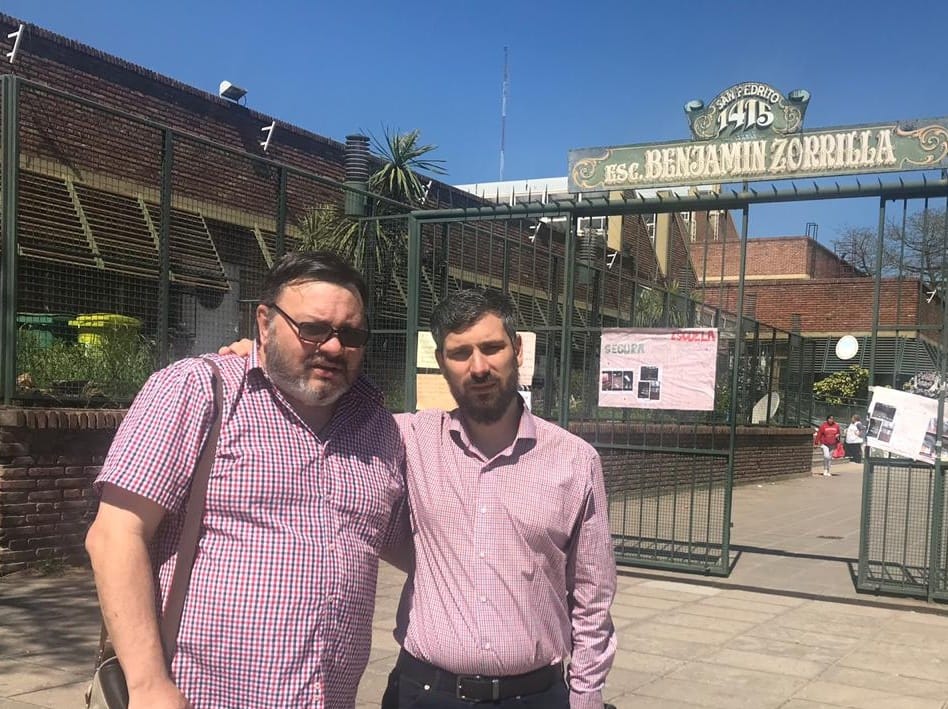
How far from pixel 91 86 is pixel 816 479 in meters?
18.2

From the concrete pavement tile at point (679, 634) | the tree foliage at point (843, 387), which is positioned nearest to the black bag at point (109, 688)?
the concrete pavement tile at point (679, 634)

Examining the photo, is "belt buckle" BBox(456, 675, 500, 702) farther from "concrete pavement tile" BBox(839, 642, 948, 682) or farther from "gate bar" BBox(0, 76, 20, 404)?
"gate bar" BBox(0, 76, 20, 404)

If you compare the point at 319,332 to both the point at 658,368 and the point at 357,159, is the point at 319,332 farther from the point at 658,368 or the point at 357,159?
the point at 357,159

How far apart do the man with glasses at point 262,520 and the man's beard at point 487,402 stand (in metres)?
0.34

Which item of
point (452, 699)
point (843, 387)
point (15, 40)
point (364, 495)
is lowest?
point (452, 699)

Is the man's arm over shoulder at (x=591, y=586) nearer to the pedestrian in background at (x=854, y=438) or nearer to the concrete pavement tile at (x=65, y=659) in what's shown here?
the concrete pavement tile at (x=65, y=659)

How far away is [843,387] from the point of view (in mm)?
31422

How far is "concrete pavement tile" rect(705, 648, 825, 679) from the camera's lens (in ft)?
18.0

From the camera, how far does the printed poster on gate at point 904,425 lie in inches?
284

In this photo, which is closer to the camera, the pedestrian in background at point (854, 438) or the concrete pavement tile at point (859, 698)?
the concrete pavement tile at point (859, 698)

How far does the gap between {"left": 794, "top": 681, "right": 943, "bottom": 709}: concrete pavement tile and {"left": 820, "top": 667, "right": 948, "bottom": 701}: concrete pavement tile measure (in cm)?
7

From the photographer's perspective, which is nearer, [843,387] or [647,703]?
[647,703]

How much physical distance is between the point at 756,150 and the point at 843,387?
25.3 m

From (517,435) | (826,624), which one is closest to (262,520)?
(517,435)
